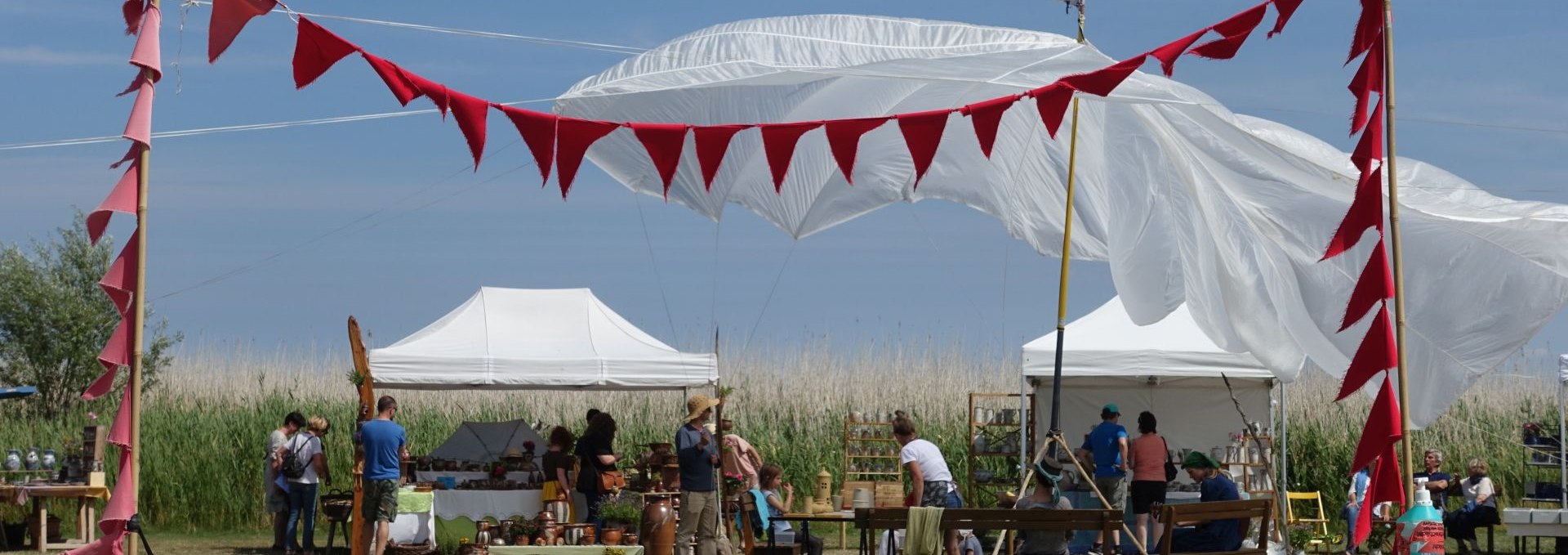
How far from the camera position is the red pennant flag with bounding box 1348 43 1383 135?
22.7ft

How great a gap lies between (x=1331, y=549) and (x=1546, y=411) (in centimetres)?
709

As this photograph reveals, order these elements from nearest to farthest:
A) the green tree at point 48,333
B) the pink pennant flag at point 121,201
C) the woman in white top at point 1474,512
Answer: the pink pennant flag at point 121,201, the woman in white top at point 1474,512, the green tree at point 48,333

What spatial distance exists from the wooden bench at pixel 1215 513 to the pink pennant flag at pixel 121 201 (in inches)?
166

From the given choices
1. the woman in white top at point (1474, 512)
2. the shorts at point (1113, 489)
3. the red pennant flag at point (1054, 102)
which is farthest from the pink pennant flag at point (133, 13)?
the woman in white top at point (1474, 512)

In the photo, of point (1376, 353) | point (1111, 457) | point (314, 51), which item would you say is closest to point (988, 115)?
point (1376, 353)

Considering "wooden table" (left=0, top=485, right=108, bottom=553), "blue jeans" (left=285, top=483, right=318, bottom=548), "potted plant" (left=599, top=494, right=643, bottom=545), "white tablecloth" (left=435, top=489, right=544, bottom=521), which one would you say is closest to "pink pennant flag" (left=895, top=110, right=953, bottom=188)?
"potted plant" (left=599, top=494, right=643, bottom=545)

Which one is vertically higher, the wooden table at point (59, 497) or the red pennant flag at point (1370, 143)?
the red pennant flag at point (1370, 143)

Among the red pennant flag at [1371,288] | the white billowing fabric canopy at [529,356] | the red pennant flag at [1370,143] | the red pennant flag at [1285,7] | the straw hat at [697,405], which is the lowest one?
the straw hat at [697,405]

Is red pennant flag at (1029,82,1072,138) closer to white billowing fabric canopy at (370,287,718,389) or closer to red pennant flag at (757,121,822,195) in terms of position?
red pennant flag at (757,121,822,195)

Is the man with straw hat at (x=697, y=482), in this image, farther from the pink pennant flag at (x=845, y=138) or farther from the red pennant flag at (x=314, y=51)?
the red pennant flag at (x=314, y=51)

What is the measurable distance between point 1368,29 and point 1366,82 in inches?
9.1

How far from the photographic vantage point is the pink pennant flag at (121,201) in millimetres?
6043

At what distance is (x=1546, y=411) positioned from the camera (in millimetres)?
17609

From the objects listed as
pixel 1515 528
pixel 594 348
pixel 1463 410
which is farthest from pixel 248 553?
pixel 1463 410
